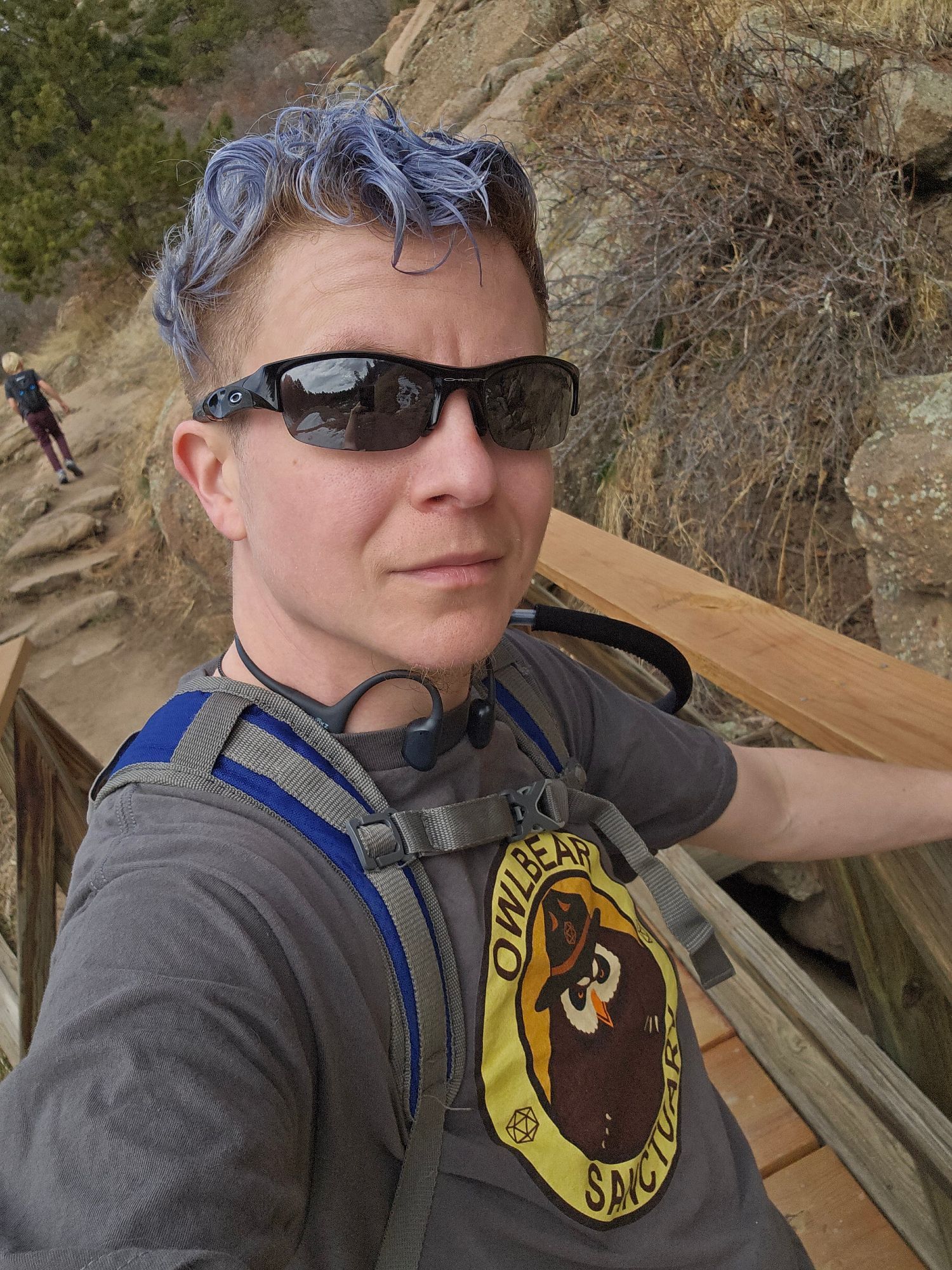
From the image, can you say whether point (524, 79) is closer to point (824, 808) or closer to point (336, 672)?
point (824, 808)

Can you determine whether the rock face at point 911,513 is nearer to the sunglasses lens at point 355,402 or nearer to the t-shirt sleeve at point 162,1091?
the sunglasses lens at point 355,402

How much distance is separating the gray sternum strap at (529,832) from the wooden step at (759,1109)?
3.30 feet

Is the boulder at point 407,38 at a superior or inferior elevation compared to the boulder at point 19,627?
superior

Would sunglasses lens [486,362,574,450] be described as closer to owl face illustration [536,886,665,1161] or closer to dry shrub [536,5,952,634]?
owl face illustration [536,886,665,1161]

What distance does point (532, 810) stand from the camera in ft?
3.21

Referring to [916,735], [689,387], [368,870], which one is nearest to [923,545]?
[689,387]

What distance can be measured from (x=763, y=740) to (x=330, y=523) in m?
2.82

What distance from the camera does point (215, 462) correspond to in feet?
3.30

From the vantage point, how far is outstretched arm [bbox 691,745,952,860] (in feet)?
3.97

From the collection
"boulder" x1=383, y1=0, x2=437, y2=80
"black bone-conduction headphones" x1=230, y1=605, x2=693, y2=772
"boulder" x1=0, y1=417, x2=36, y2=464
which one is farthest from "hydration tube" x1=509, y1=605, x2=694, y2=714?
"boulder" x1=0, y1=417, x2=36, y2=464

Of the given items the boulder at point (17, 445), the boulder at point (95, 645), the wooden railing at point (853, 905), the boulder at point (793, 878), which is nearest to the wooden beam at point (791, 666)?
the wooden railing at point (853, 905)

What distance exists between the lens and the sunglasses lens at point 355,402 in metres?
0.86

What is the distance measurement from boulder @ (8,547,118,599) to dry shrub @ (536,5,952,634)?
6.24 metres

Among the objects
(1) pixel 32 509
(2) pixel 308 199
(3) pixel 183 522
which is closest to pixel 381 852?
(2) pixel 308 199
